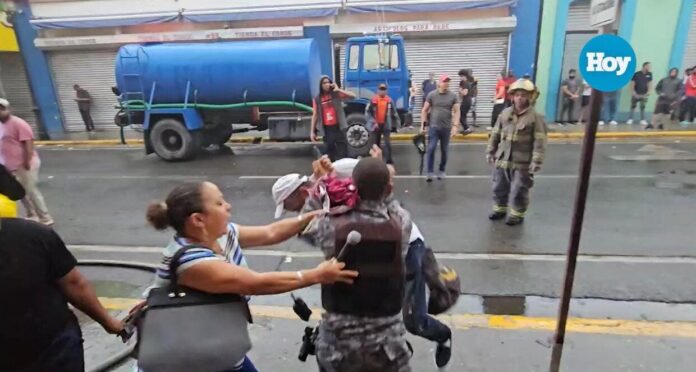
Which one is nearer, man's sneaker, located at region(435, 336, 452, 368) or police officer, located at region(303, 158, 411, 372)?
police officer, located at region(303, 158, 411, 372)

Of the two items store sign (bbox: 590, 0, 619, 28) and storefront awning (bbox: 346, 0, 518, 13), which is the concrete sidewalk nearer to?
storefront awning (bbox: 346, 0, 518, 13)

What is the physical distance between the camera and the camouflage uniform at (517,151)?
540 cm

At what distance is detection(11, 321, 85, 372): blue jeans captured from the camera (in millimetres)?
1961

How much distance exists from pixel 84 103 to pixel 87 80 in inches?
37.0

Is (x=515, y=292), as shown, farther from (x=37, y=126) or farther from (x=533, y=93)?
(x=37, y=126)

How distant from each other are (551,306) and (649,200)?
12.6 ft

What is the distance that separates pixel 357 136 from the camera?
10.6 m

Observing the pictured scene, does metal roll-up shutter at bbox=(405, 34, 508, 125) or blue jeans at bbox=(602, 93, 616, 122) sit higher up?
metal roll-up shutter at bbox=(405, 34, 508, 125)

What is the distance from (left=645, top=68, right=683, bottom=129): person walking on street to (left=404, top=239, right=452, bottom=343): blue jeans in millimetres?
12844

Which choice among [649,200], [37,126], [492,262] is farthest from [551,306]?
[37,126]

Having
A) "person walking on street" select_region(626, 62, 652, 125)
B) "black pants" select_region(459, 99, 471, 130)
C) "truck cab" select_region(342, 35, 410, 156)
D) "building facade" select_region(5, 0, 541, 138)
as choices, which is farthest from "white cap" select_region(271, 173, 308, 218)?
"person walking on street" select_region(626, 62, 652, 125)

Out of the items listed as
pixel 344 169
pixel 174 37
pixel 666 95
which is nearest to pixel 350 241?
pixel 344 169

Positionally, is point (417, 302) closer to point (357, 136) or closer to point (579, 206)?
point (579, 206)

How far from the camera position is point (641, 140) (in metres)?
11.6
